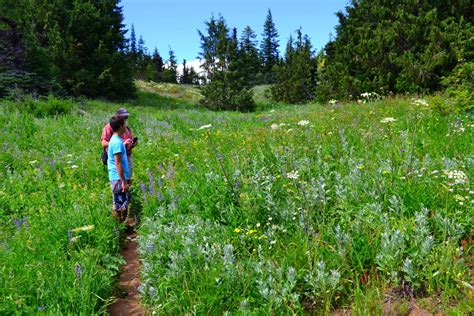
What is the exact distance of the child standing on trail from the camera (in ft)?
18.1

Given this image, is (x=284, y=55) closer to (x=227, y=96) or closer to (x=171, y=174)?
(x=227, y=96)

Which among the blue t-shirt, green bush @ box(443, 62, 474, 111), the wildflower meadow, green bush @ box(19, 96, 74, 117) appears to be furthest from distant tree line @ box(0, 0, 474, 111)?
the blue t-shirt

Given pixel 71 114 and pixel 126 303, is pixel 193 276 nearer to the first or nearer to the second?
pixel 126 303

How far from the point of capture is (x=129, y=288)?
13.6 feet

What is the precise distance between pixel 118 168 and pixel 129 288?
207 centimetres

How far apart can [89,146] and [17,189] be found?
9.75 feet

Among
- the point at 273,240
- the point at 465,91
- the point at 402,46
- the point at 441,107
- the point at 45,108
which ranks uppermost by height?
the point at 402,46

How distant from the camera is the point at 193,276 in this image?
348 cm

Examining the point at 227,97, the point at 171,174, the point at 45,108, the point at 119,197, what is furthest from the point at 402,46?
the point at 45,108

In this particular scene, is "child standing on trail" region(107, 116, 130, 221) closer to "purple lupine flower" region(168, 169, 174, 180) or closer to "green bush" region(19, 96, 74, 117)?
"purple lupine flower" region(168, 169, 174, 180)

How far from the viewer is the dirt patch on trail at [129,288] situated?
12.3 feet


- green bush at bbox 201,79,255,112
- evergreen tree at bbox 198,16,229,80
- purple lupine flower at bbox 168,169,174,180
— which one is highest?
evergreen tree at bbox 198,16,229,80

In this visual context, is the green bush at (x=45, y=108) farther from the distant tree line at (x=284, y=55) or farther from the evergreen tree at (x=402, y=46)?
the evergreen tree at (x=402, y=46)

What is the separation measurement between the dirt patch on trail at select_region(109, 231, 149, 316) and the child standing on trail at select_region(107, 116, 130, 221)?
667 mm
